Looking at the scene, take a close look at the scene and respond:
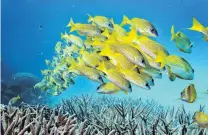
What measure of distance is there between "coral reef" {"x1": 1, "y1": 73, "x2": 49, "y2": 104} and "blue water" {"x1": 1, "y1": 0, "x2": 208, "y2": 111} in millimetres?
3458

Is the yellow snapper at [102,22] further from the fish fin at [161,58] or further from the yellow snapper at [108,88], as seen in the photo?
the fish fin at [161,58]

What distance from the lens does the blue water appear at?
20672 millimetres

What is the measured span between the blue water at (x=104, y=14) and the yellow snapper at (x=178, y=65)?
7.83ft

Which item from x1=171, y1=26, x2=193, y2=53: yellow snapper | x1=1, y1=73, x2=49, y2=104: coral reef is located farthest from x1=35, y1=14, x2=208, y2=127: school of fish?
x1=1, y1=73, x2=49, y2=104: coral reef

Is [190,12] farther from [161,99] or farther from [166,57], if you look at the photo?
[166,57]

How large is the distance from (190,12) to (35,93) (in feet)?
43.0

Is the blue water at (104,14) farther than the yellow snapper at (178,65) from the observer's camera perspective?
Yes

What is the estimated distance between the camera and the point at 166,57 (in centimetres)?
291

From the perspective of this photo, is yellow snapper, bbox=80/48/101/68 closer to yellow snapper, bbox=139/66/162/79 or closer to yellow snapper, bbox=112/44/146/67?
yellow snapper, bbox=139/66/162/79

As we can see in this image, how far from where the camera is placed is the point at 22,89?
41.4ft

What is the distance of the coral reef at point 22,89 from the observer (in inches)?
459

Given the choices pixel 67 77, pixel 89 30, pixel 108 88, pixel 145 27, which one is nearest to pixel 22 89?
pixel 67 77

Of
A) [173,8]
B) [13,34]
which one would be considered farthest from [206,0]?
[13,34]

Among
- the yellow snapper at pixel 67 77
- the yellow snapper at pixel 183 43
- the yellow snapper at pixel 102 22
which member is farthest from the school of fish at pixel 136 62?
the yellow snapper at pixel 67 77
